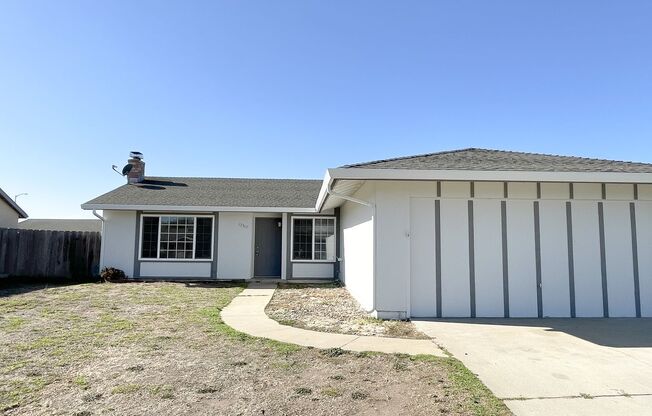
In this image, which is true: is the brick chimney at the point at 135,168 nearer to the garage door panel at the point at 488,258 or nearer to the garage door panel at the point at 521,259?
the garage door panel at the point at 488,258

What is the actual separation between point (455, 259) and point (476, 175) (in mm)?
1667

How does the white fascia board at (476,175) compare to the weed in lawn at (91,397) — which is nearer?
the weed in lawn at (91,397)

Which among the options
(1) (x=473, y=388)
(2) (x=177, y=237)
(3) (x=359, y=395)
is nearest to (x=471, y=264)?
(1) (x=473, y=388)

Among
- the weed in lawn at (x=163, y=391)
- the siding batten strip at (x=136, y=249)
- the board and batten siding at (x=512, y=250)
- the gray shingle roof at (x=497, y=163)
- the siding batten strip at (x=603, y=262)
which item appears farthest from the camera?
the siding batten strip at (x=136, y=249)

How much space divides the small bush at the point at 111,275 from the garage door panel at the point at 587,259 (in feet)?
43.1

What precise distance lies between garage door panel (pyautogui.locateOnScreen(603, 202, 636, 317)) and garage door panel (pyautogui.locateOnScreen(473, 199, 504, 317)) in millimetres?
2211

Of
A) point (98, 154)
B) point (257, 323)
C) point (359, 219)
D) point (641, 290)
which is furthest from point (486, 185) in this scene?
point (98, 154)

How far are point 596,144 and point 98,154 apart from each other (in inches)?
787

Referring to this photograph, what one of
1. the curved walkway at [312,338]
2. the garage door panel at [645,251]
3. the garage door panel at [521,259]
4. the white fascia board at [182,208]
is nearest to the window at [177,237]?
the white fascia board at [182,208]

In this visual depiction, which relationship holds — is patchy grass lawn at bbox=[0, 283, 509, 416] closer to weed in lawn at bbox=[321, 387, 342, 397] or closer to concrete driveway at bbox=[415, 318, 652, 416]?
weed in lawn at bbox=[321, 387, 342, 397]

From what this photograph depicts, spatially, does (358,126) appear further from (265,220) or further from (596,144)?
(596,144)

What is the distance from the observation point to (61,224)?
92.5ft

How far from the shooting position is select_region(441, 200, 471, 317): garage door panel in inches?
286

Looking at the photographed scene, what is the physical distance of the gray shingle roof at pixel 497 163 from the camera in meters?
7.04
